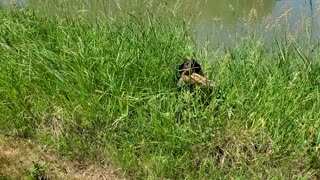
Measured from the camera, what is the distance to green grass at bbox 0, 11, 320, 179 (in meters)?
2.52

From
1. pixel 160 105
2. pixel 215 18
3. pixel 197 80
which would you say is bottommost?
pixel 160 105

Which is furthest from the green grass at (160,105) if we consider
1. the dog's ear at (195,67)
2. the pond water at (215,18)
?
the pond water at (215,18)

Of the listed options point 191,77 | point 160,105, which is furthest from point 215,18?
point 160,105

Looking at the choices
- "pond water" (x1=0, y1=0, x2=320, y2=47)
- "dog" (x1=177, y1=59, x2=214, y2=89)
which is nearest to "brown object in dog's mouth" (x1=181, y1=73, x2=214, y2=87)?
"dog" (x1=177, y1=59, x2=214, y2=89)

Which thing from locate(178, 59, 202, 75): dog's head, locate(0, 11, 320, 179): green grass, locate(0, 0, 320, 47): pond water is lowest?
locate(0, 11, 320, 179): green grass

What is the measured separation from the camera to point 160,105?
2.75 metres

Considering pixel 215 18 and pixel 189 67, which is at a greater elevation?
pixel 215 18

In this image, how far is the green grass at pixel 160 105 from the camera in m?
2.52

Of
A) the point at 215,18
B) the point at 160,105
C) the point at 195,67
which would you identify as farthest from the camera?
the point at 215,18

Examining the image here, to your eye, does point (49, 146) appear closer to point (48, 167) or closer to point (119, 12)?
point (48, 167)

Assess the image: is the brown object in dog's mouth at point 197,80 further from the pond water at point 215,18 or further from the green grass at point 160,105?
the pond water at point 215,18

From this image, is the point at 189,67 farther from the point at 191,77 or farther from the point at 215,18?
the point at 215,18

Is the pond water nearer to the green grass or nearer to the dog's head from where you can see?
the green grass

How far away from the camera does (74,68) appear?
3.07 meters
